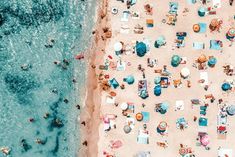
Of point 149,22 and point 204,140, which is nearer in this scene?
point 204,140

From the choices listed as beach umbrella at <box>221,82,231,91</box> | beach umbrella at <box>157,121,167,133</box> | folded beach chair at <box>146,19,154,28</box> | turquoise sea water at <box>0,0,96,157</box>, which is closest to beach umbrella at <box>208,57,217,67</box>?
beach umbrella at <box>221,82,231,91</box>

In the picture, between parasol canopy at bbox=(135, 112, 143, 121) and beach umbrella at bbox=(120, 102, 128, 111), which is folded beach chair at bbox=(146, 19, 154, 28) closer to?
beach umbrella at bbox=(120, 102, 128, 111)

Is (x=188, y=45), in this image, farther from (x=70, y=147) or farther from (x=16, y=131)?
(x=16, y=131)

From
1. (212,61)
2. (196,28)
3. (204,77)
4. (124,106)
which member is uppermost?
(196,28)

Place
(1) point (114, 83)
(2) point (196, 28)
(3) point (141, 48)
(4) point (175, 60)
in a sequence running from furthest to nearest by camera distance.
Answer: (1) point (114, 83) → (3) point (141, 48) → (2) point (196, 28) → (4) point (175, 60)

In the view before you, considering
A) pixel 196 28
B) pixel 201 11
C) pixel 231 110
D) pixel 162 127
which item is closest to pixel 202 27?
pixel 196 28

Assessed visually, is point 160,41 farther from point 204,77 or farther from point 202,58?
point 204,77
